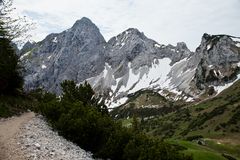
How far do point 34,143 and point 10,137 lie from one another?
2.38 m

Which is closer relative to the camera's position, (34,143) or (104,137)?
(34,143)

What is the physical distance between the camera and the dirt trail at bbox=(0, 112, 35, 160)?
25.2 m

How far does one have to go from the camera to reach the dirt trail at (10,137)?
2522 cm

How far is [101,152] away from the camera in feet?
112

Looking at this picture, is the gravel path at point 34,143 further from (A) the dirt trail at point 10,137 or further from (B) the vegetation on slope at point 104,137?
(B) the vegetation on slope at point 104,137

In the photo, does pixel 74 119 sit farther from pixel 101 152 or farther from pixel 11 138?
pixel 11 138

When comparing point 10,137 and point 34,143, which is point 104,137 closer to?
point 34,143

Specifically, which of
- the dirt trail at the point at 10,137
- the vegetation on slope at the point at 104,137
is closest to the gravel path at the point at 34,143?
the dirt trail at the point at 10,137

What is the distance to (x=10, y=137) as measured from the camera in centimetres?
3080

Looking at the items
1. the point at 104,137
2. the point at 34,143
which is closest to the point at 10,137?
the point at 34,143

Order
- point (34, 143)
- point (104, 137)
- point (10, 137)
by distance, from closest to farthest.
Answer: point (34, 143) → point (10, 137) → point (104, 137)

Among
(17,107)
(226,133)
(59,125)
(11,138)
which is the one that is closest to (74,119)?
(59,125)

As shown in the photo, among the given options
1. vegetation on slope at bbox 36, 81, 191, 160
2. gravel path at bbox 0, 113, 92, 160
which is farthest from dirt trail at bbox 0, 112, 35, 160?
vegetation on slope at bbox 36, 81, 191, 160

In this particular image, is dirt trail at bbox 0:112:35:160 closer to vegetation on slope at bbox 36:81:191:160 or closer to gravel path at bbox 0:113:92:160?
gravel path at bbox 0:113:92:160
